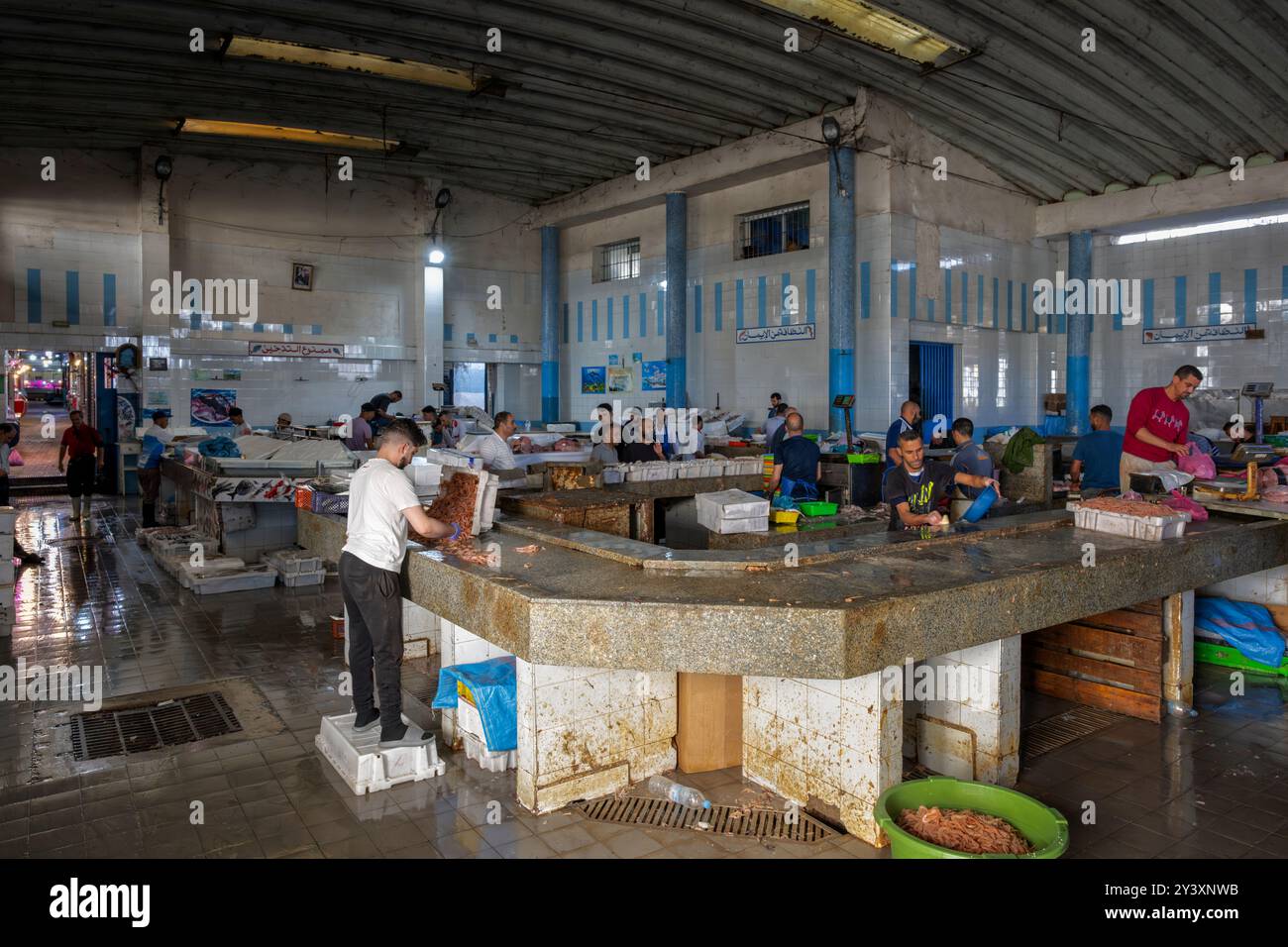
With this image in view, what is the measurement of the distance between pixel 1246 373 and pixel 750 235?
801 centimetres

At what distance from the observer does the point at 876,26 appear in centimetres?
1056

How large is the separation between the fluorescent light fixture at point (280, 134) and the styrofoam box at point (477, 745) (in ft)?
41.4

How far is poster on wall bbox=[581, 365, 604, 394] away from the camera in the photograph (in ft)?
59.1

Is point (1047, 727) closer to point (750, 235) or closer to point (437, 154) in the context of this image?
point (750, 235)

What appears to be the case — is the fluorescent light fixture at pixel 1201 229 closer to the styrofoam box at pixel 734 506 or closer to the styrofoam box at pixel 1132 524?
the styrofoam box at pixel 1132 524

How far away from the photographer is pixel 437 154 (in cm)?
1578

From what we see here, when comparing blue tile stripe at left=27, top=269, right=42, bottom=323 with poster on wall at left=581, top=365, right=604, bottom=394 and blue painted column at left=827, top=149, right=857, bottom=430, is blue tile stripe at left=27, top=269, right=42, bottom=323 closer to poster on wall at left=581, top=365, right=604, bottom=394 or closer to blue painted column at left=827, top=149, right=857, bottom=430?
poster on wall at left=581, top=365, right=604, bottom=394

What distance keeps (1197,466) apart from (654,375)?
11.6 meters

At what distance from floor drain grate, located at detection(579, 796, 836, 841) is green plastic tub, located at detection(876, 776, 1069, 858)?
482mm

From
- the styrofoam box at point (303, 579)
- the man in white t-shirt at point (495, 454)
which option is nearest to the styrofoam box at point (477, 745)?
the man in white t-shirt at point (495, 454)

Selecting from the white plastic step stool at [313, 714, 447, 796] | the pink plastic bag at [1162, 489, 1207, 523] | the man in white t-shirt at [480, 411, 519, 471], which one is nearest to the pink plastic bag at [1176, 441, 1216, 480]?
the pink plastic bag at [1162, 489, 1207, 523]

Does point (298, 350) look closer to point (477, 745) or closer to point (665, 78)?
point (665, 78)

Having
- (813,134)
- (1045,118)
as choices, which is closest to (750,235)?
(813,134)
